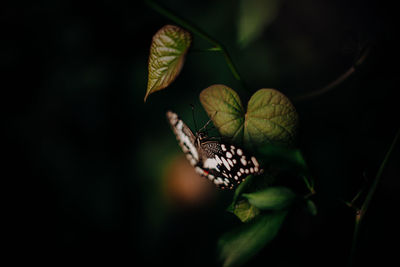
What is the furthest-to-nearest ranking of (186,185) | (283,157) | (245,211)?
(186,185) < (245,211) < (283,157)

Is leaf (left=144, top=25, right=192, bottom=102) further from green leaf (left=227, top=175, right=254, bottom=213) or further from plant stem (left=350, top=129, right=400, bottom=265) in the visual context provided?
plant stem (left=350, top=129, right=400, bottom=265)

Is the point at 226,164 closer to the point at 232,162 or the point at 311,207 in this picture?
the point at 232,162

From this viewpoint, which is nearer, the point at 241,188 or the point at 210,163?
the point at 241,188

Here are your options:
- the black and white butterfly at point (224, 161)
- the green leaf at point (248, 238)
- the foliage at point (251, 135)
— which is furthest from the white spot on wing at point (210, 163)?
the green leaf at point (248, 238)

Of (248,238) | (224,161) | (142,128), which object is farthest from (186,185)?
(248,238)

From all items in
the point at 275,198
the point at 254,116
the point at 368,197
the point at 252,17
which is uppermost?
the point at 252,17

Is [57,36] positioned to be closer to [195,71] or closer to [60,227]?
[195,71]
